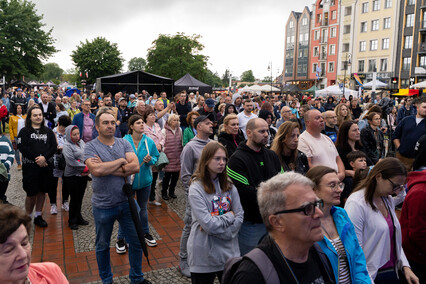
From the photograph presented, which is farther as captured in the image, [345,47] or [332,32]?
[332,32]

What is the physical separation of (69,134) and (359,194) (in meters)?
4.72

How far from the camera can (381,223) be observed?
305 cm

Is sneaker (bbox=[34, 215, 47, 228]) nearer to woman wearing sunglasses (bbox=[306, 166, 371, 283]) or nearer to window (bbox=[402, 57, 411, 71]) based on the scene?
woman wearing sunglasses (bbox=[306, 166, 371, 283])

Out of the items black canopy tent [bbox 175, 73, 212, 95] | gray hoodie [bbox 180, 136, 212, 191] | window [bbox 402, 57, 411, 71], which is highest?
window [bbox 402, 57, 411, 71]

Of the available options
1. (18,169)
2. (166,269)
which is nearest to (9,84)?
(18,169)

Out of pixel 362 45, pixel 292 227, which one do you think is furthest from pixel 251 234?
pixel 362 45

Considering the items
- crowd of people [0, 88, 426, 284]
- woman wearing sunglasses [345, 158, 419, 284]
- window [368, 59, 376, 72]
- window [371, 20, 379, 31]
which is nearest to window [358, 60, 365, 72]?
window [368, 59, 376, 72]

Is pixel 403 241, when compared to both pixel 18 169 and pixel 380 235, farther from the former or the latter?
pixel 18 169

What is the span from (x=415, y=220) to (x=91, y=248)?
4.15 metres

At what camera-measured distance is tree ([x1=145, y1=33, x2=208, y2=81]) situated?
54500mm

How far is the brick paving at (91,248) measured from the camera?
4.40m

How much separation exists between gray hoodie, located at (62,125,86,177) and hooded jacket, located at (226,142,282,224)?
320 cm

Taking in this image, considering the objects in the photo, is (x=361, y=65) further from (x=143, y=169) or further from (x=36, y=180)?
(x=36, y=180)

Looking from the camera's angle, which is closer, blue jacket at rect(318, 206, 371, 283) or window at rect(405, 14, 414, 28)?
blue jacket at rect(318, 206, 371, 283)
